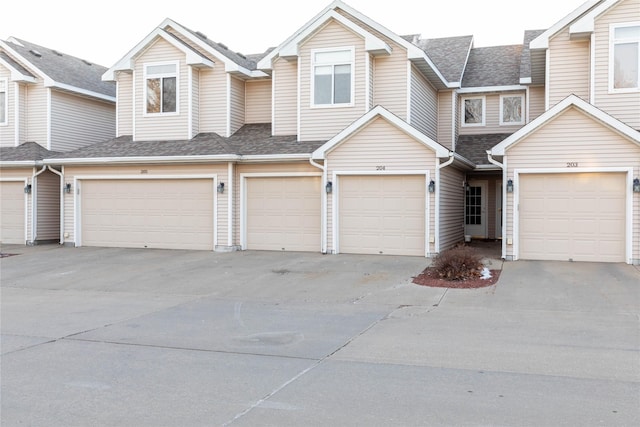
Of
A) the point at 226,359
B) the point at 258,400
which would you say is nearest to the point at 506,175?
the point at 226,359

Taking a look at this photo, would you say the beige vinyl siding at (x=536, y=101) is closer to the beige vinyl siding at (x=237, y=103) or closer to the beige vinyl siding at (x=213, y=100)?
the beige vinyl siding at (x=237, y=103)

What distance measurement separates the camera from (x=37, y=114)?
22.0m

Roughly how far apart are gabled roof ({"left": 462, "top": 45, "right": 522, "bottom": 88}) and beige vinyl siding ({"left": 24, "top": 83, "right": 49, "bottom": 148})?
15606 mm

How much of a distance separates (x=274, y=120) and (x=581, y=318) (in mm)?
12827

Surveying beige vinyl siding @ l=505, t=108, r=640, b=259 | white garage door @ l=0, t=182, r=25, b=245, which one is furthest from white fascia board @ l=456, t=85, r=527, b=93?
white garage door @ l=0, t=182, r=25, b=245

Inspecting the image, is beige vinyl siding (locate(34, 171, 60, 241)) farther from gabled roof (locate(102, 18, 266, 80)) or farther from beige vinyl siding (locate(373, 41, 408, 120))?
beige vinyl siding (locate(373, 41, 408, 120))

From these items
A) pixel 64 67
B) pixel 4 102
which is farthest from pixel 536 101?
pixel 4 102

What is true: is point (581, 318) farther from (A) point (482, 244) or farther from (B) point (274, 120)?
(B) point (274, 120)

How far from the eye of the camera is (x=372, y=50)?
704 inches

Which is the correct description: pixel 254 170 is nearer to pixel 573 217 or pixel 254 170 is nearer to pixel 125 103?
pixel 125 103

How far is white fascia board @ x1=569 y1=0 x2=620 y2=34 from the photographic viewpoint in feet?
51.5

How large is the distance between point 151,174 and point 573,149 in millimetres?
12412

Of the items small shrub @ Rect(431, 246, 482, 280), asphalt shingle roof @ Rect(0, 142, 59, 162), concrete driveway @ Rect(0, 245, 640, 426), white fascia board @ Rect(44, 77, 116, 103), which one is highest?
white fascia board @ Rect(44, 77, 116, 103)

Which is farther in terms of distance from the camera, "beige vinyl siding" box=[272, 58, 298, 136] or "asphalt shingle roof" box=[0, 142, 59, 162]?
"asphalt shingle roof" box=[0, 142, 59, 162]
